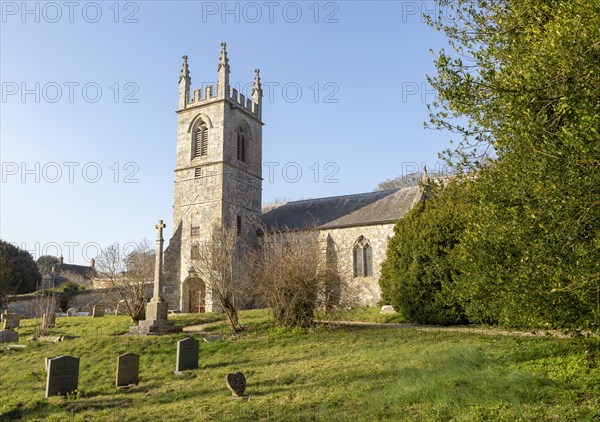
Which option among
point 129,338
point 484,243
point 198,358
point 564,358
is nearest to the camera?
point 484,243

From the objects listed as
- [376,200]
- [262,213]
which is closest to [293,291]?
[376,200]

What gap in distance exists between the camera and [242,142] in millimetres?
29922

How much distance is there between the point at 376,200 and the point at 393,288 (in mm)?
13348

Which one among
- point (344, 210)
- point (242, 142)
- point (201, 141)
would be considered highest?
point (242, 142)

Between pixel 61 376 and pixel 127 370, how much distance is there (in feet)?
4.35


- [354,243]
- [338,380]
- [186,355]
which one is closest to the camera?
[338,380]

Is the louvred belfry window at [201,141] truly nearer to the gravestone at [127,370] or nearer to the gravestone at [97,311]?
the gravestone at [97,311]

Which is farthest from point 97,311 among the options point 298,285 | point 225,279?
point 298,285

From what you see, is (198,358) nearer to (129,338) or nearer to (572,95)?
(129,338)

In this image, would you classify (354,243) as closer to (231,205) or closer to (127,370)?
(231,205)

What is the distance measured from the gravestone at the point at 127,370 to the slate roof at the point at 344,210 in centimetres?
1538

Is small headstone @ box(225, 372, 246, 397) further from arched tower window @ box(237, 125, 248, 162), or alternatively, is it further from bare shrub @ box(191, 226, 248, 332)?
arched tower window @ box(237, 125, 248, 162)

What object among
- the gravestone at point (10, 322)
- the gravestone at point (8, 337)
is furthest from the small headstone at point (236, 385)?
the gravestone at point (10, 322)

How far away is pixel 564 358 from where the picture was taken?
802cm
